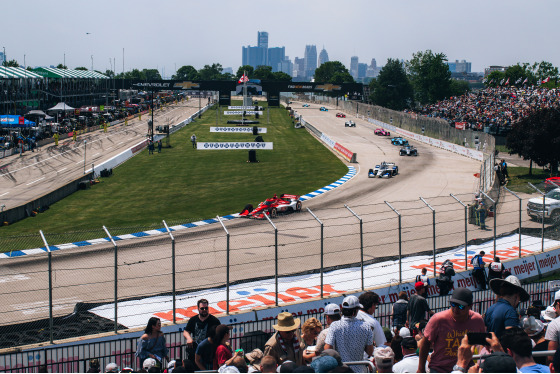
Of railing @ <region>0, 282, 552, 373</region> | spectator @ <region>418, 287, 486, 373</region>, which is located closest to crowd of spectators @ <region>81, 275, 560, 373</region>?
spectator @ <region>418, 287, 486, 373</region>

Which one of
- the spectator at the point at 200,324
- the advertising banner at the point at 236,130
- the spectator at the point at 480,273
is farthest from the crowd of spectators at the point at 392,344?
the advertising banner at the point at 236,130

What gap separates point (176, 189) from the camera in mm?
35688

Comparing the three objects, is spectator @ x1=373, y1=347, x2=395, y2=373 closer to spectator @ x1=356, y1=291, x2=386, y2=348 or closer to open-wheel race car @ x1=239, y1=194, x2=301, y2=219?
spectator @ x1=356, y1=291, x2=386, y2=348

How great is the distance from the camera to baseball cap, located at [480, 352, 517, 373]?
502 cm

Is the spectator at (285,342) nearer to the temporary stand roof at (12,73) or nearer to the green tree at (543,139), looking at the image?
the green tree at (543,139)

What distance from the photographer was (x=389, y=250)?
1986 centimetres

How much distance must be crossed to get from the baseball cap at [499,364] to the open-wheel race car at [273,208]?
21807 mm

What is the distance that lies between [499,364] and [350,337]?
2567mm

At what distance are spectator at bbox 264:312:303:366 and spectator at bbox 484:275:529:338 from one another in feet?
8.21

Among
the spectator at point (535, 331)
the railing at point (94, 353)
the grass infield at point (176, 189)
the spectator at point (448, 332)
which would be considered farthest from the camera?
the grass infield at point (176, 189)

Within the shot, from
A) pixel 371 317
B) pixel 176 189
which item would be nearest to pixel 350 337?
pixel 371 317

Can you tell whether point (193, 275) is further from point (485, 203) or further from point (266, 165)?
point (266, 165)

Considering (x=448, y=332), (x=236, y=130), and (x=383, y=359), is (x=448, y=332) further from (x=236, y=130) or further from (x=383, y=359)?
(x=236, y=130)

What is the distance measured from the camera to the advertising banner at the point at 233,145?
5187cm
